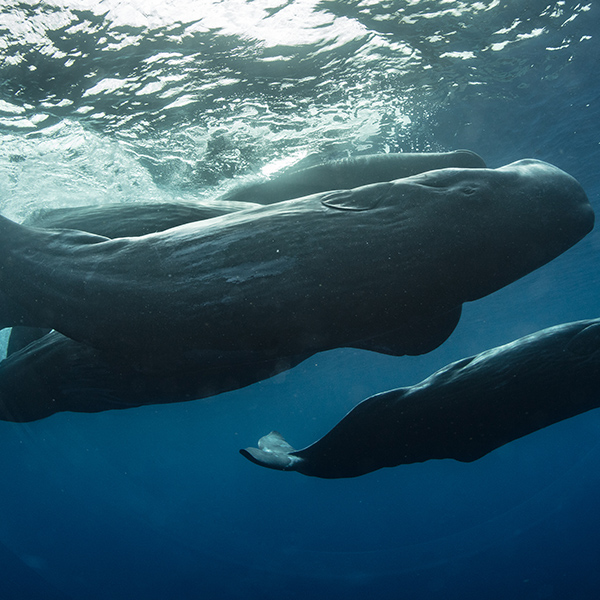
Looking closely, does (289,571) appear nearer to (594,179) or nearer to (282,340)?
(594,179)

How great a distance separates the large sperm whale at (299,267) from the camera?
2.09 metres

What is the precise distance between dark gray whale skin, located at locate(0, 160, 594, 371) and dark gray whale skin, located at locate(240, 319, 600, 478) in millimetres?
1356

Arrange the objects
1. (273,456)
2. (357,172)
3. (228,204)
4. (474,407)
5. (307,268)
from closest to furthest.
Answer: (307,268), (474,407), (228,204), (273,456), (357,172)

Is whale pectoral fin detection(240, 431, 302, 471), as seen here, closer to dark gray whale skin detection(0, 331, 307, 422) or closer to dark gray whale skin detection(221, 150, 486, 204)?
dark gray whale skin detection(0, 331, 307, 422)

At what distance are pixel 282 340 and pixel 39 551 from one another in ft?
145

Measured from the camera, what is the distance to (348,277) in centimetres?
211

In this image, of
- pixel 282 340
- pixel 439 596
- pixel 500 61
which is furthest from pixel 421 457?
pixel 439 596

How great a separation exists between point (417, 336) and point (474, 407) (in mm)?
803

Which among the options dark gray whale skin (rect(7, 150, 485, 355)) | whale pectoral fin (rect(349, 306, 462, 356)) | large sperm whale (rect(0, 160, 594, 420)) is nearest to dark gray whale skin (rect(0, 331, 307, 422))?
whale pectoral fin (rect(349, 306, 462, 356))

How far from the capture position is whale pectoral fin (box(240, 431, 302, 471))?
4000 millimetres

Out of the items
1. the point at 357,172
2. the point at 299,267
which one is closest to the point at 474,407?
the point at 299,267

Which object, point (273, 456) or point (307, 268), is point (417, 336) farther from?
point (273, 456)

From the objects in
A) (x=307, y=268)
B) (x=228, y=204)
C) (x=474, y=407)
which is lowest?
(x=474, y=407)

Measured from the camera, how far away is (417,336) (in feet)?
11.3
